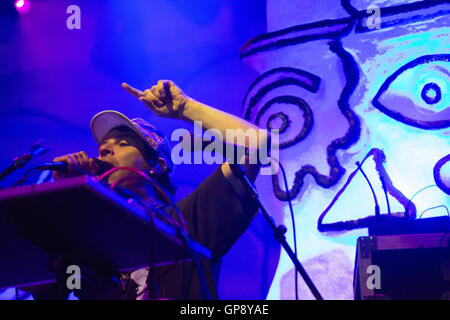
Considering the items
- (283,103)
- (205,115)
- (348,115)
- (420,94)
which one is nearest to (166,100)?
(205,115)

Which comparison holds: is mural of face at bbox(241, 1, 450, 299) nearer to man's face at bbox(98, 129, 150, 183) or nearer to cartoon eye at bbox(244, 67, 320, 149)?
cartoon eye at bbox(244, 67, 320, 149)

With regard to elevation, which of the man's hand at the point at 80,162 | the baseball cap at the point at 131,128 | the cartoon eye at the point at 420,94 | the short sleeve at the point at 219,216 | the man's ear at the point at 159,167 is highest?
the cartoon eye at the point at 420,94

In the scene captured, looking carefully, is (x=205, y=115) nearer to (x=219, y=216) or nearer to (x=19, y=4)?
(x=219, y=216)

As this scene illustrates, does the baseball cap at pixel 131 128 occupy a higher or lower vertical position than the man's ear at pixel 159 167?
higher

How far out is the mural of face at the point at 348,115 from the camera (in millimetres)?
2289

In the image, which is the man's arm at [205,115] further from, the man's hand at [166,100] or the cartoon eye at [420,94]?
the cartoon eye at [420,94]

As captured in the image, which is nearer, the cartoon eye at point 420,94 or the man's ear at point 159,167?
the man's ear at point 159,167

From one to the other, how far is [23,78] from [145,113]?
0.97 meters

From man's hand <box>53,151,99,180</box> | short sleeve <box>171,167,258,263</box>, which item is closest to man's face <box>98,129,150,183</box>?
man's hand <box>53,151,99,180</box>

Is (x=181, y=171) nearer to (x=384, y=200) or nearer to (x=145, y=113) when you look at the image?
(x=145, y=113)

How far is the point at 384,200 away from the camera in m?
2.29

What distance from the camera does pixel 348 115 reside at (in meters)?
2.51

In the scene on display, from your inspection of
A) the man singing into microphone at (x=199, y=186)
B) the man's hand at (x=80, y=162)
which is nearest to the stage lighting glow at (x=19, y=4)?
the man singing into microphone at (x=199, y=186)

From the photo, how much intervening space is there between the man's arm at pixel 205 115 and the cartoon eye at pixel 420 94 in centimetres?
93
